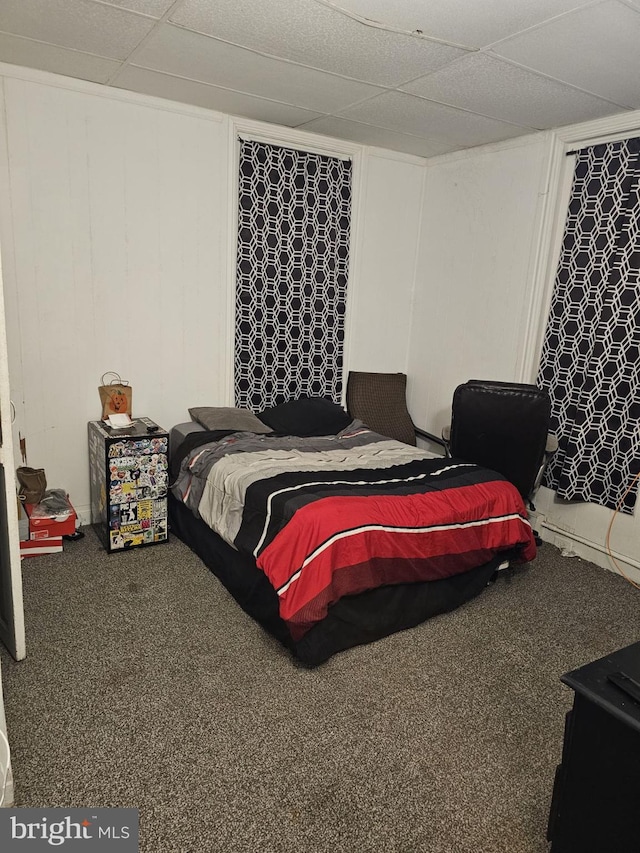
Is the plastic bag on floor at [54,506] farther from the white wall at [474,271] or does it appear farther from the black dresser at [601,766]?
the black dresser at [601,766]

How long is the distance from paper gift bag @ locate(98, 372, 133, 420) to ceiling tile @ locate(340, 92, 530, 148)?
212cm

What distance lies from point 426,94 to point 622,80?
944 millimetres

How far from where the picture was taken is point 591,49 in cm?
246

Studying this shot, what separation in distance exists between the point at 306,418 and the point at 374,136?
1982 mm

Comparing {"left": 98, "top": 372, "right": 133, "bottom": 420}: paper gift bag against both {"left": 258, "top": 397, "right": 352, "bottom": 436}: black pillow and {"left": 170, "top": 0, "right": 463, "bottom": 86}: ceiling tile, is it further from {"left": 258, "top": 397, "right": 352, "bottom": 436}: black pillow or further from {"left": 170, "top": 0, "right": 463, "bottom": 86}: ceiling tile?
{"left": 170, "top": 0, "right": 463, "bottom": 86}: ceiling tile

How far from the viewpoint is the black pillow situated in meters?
3.97

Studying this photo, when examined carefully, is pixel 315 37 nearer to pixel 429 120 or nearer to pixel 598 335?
pixel 429 120

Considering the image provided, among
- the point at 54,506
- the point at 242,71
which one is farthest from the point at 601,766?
the point at 242,71

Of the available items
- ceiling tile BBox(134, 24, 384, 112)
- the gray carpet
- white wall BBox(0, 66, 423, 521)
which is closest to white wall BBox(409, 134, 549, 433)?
ceiling tile BBox(134, 24, 384, 112)

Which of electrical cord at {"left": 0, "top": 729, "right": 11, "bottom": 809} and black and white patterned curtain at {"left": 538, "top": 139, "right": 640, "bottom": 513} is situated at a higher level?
black and white patterned curtain at {"left": 538, "top": 139, "right": 640, "bottom": 513}

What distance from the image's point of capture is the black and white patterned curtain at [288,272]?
396 cm

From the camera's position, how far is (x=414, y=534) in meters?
2.71

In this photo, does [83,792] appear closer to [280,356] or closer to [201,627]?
[201,627]

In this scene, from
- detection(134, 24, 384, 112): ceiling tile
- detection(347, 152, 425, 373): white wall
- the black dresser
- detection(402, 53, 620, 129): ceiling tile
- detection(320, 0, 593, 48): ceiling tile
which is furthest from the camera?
detection(347, 152, 425, 373): white wall
